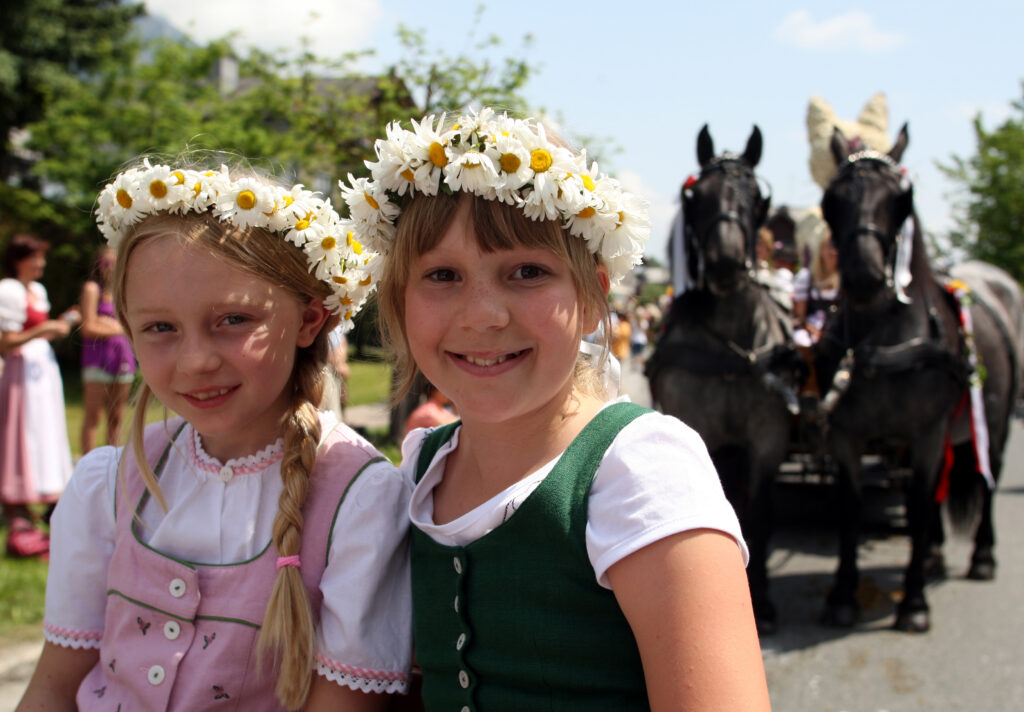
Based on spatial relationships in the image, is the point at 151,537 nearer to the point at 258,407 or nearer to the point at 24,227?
the point at 258,407

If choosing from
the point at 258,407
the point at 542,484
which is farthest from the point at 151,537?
the point at 542,484

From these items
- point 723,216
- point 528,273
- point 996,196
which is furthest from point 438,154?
point 996,196

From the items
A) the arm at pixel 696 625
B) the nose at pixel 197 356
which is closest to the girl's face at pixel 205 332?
the nose at pixel 197 356

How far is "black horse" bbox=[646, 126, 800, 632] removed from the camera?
4.34 metres

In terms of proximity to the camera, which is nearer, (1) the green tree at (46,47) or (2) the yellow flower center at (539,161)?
(2) the yellow flower center at (539,161)

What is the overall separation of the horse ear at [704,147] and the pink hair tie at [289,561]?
3.65 metres

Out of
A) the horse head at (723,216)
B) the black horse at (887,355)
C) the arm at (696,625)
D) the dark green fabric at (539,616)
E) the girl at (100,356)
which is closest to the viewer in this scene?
the arm at (696,625)

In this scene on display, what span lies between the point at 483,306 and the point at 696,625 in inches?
→ 24.1

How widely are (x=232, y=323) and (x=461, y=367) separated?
1.68ft

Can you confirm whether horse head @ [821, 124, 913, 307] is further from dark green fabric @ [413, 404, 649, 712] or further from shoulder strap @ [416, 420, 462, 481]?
dark green fabric @ [413, 404, 649, 712]

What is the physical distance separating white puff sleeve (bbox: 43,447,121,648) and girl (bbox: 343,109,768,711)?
69 cm

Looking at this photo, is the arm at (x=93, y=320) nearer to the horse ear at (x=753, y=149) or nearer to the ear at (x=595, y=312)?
the horse ear at (x=753, y=149)

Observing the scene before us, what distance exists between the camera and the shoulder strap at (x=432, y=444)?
70.7 inches

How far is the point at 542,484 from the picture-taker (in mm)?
1437
